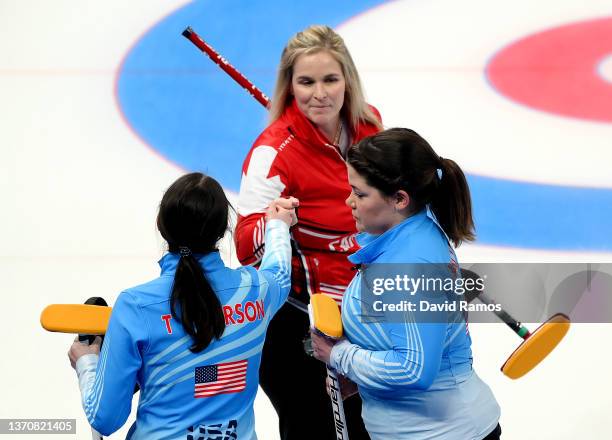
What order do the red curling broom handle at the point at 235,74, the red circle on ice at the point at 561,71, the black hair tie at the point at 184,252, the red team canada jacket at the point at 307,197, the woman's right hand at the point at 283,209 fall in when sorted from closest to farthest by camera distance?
the black hair tie at the point at 184,252 < the woman's right hand at the point at 283,209 < the red team canada jacket at the point at 307,197 < the red curling broom handle at the point at 235,74 < the red circle on ice at the point at 561,71

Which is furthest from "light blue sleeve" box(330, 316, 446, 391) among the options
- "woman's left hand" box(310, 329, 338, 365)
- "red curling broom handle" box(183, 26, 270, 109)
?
"red curling broom handle" box(183, 26, 270, 109)

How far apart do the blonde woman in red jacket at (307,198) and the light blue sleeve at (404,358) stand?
1.99 feet

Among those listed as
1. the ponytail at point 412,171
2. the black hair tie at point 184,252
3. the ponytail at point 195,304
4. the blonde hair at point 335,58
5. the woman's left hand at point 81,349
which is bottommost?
the woman's left hand at point 81,349

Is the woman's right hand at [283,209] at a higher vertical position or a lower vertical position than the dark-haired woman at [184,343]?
higher

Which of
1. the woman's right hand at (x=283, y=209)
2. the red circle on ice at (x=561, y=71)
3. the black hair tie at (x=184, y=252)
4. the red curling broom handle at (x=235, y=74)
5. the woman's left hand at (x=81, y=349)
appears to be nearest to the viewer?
the black hair tie at (x=184, y=252)

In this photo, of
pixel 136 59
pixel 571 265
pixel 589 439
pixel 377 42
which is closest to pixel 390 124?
pixel 377 42

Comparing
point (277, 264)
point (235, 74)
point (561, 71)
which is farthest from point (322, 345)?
point (561, 71)

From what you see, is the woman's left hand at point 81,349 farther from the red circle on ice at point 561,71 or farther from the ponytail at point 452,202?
the red circle on ice at point 561,71

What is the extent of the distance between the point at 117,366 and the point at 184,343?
15 cm

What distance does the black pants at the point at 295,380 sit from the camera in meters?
2.71

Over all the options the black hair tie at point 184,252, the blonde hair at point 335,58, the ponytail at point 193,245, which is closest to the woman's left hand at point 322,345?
the ponytail at point 193,245

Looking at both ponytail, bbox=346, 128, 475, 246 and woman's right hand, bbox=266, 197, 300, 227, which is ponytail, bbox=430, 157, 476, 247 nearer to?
ponytail, bbox=346, 128, 475, 246

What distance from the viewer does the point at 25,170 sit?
17.3 feet

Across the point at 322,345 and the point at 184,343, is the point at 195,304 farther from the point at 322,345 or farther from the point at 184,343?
the point at 322,345
